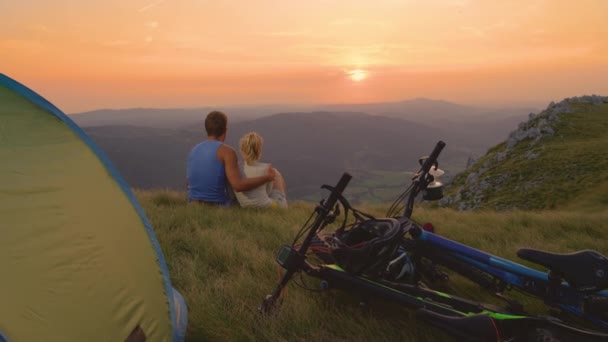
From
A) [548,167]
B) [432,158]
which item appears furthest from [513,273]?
[548,167]

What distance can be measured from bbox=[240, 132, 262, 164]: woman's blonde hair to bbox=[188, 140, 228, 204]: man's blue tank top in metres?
0.55

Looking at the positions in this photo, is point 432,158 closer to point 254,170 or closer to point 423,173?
point 423,173

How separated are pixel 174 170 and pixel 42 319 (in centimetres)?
20579

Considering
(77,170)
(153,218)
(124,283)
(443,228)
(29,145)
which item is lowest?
(443,228)

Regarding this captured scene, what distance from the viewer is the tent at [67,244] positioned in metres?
2.38

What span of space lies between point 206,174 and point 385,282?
5.07 m

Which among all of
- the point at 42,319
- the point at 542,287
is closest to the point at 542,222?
the point at 542,287

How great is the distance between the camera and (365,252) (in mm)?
3623

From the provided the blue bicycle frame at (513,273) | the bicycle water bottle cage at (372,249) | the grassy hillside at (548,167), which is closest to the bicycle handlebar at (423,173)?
the blue bicycle frame at (513,273)

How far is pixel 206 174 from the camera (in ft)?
25.4

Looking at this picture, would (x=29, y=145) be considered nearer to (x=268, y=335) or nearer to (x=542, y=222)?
(x=268, y=335)

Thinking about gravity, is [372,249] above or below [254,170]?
below

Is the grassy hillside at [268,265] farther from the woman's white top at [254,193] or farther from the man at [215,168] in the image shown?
the man at [215,168]

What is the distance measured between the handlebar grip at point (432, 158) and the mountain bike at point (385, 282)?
0.04m
